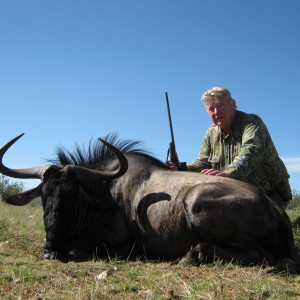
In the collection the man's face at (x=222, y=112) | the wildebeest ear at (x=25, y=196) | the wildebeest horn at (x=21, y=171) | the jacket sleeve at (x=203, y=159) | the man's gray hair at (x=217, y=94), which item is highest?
the man's gray hair at (x=217, y=94)

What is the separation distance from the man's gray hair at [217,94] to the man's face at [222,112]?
0.14ft

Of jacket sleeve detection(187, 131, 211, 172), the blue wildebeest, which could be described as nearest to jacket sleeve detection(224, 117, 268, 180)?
the blue wildebeest

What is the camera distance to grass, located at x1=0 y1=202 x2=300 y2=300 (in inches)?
Result: 126

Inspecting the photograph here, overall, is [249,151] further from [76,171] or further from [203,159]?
[76,171]

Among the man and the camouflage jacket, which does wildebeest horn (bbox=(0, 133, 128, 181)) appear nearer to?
the man

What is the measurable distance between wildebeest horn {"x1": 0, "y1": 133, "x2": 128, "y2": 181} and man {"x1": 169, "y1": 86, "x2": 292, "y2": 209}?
3.77 ft

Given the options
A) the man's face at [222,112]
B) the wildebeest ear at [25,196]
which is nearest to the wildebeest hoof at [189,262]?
the wildebeest ear at [25,196]

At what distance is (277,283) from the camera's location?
3.61 meters

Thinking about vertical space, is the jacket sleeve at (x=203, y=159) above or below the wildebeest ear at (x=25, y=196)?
above

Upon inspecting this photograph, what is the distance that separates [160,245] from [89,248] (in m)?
0.82

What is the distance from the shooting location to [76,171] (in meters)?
5.60

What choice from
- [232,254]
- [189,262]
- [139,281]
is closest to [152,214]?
[189,262]

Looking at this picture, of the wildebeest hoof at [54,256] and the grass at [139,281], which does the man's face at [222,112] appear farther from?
the wildebeest hoof at [54,256]

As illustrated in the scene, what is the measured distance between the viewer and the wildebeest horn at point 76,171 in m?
5.45
